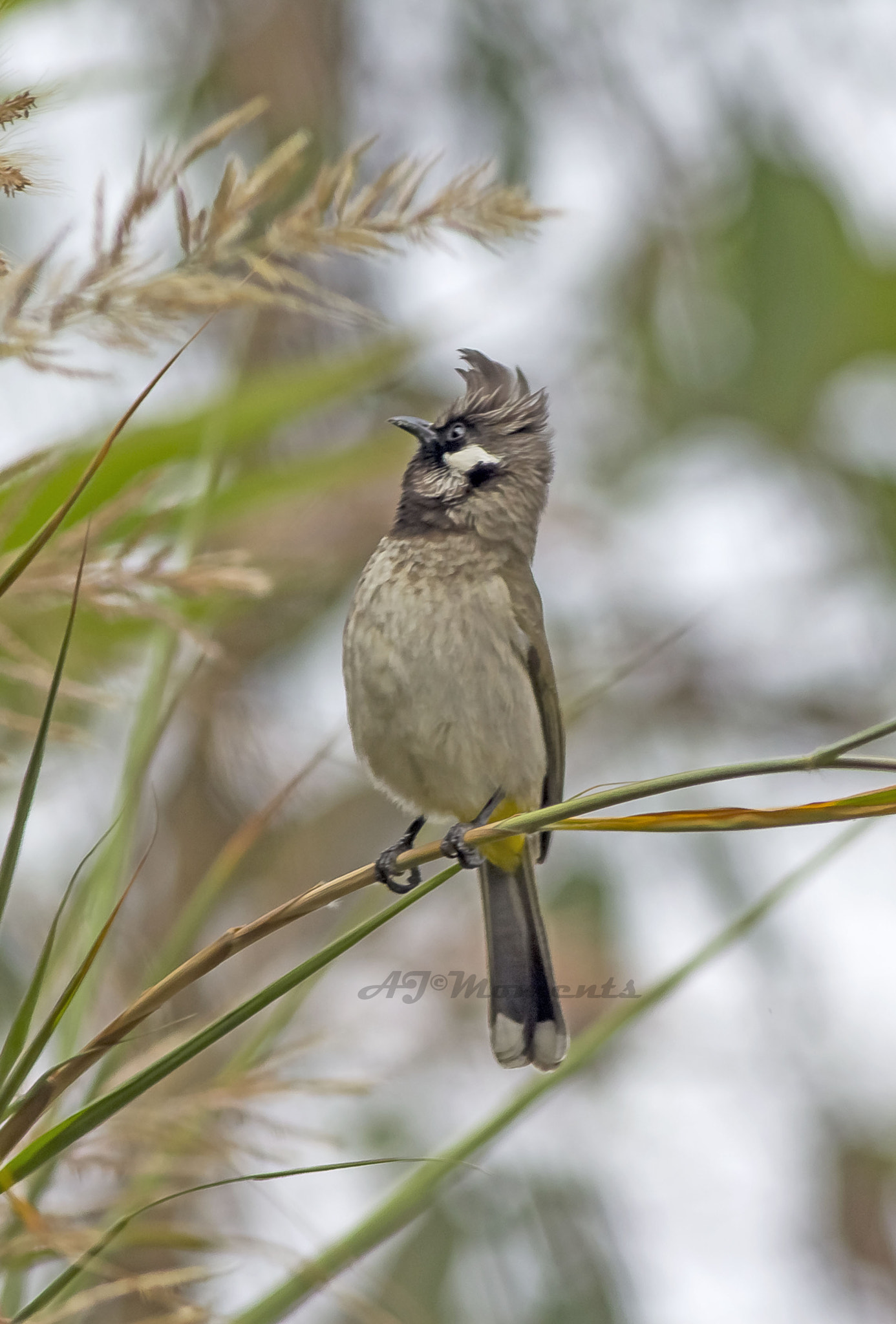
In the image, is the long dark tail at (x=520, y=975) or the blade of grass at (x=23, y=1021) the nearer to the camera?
the blade of grass at (x=23, y=1021)

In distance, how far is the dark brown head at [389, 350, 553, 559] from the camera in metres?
2.70

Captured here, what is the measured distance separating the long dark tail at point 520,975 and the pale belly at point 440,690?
219 mm

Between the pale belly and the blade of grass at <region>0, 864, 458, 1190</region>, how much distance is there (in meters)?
1.20

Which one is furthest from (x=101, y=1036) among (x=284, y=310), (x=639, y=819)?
(x=284, y=310)

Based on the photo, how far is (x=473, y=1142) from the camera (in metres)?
1.59

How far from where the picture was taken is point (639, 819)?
1.23 m

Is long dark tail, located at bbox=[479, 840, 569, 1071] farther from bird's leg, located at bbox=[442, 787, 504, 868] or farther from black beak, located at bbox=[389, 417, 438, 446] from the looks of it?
black beak, located at bbox=[389, 417, 438, 446]

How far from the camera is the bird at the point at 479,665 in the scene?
8.09 feet

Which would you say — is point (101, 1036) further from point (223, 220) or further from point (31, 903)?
point (31, 903)

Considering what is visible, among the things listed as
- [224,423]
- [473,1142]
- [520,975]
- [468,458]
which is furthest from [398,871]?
[468,458]

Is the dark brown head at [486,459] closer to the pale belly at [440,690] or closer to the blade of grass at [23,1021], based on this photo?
the pale belly at [440,690]

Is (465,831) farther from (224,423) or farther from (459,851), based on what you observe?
(224,423)

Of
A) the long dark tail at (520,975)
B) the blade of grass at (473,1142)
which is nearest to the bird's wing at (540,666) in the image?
the long dark tail at (520,975)

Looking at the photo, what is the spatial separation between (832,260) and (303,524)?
2.22 meters
